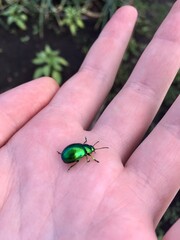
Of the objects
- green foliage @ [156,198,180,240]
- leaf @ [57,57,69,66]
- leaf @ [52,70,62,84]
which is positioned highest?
leaf @ [57,57,69,66]

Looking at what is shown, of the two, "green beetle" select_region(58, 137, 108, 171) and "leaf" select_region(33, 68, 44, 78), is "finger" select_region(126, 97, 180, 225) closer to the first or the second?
"green beetle" select_region(58, 137, 108, 171)

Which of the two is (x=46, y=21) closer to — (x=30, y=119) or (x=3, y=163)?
(x=30, y=119)

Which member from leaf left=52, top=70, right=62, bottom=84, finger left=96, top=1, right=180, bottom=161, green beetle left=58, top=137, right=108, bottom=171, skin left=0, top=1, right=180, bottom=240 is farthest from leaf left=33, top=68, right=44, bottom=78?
→ green beetle left=58, top=137, right=108, bottom=171

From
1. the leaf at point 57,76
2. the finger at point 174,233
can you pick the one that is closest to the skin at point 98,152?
the finger at point 174,233

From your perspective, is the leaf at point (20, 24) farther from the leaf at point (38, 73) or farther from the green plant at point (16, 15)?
the leaf at point (38, 73)

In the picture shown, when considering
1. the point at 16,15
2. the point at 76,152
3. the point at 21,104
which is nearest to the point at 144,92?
the point at 76,152

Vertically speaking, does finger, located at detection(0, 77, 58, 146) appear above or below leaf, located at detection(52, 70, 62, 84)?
above

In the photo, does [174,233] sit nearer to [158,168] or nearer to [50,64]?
[158,168]
